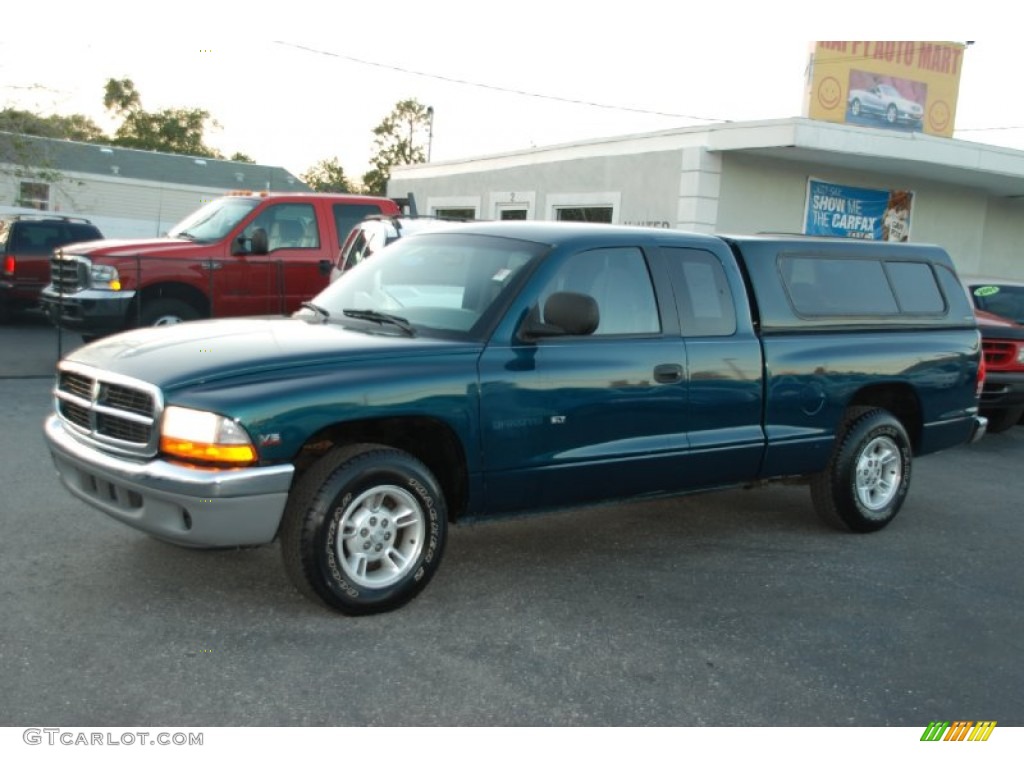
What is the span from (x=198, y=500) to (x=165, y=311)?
7.90 m

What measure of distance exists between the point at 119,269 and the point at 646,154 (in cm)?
1058

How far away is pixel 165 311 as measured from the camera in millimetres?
11500

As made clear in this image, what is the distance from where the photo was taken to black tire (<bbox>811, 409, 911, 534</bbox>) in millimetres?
6328

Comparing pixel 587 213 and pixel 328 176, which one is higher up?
pixel 328 176

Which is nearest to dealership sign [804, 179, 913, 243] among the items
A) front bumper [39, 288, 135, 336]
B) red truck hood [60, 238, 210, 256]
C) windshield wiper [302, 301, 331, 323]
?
red truck hood [60, 238, 210, 256]

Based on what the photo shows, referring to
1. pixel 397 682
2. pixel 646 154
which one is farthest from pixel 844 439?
pixel 646 154

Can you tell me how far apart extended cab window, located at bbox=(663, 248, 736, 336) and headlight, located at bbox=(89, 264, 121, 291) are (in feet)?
25.1

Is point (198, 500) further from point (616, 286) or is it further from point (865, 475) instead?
point (865, 475)

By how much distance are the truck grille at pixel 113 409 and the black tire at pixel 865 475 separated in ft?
13.3

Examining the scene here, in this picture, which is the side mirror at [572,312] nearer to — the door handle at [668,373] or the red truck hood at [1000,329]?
the door handle at [668,373]

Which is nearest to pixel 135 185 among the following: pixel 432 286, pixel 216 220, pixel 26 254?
pixel 26 254

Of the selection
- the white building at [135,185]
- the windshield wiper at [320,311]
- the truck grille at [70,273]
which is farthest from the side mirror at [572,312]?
the white building at [135,185]

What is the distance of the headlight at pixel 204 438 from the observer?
4.19 metres

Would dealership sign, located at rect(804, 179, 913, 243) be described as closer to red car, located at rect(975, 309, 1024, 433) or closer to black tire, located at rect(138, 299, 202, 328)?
red car, located at rect(975, 309, 1024, 433)
